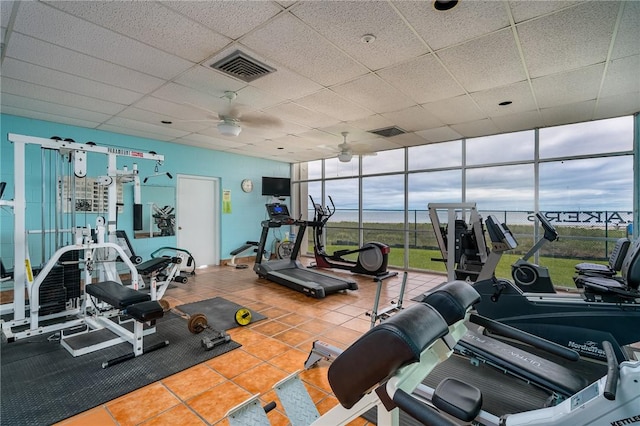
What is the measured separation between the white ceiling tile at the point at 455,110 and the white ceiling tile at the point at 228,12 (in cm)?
266

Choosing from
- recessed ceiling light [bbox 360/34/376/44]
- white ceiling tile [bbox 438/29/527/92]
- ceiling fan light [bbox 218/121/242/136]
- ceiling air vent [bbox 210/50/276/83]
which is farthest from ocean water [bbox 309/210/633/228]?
ceiling fan light [bbox 218/121/242/136]

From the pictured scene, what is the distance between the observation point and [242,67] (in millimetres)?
3057

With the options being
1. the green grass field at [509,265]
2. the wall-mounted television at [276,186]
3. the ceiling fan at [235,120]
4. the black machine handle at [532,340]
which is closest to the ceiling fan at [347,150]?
the ceiling fan at [235,120]

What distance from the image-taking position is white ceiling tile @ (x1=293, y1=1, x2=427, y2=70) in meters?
2.19

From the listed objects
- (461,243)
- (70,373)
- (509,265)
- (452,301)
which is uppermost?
(452,301)

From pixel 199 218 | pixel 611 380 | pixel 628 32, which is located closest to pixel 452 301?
pixel 611 380

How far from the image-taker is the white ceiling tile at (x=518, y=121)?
460cm

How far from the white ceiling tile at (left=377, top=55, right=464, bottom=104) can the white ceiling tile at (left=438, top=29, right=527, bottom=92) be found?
10 centimetres

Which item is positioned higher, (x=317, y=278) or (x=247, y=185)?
(x=247, y=185)

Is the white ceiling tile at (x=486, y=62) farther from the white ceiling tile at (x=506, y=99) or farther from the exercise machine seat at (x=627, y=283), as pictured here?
the exercise machine seat at (x=627, y=283)

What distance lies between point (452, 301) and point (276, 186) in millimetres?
7399

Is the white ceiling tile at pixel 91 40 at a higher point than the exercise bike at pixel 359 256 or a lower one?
higher

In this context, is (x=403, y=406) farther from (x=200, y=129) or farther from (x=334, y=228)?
(x=334, y=228)

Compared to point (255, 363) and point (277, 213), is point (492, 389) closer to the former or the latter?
point (255, 363)
